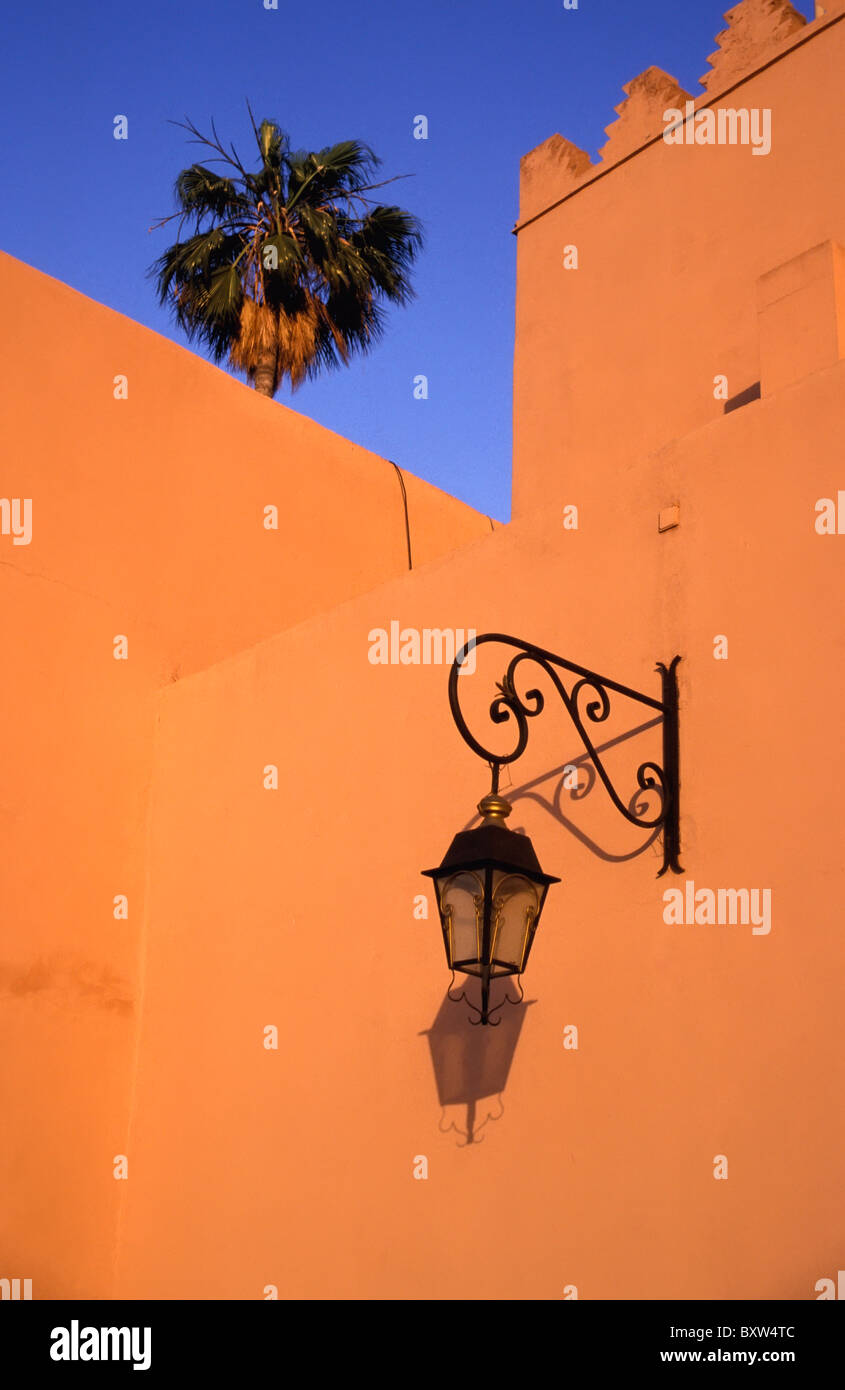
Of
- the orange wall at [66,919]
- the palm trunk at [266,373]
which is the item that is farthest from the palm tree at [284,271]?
the orange wall at [66,919]

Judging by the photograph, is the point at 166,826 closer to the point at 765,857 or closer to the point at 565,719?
the point at 565,719

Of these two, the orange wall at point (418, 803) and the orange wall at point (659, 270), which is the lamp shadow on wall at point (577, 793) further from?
the orange wall at point (659, 270)

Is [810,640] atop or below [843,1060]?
atop

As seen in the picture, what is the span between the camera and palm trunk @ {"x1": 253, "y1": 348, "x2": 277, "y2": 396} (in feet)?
39.8

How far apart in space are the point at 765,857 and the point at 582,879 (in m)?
0.84

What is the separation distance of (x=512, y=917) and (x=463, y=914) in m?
0.16

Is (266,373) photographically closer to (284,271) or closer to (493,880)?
(284,271)

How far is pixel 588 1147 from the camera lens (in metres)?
4.79

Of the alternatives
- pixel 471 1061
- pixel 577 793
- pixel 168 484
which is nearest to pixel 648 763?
pixel 577 793

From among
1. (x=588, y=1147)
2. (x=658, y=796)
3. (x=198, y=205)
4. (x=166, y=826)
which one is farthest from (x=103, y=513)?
(x=198, y=205)

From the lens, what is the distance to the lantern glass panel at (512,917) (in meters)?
4.44

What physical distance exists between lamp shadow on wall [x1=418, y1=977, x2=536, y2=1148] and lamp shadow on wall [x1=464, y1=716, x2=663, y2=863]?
2.11 feet

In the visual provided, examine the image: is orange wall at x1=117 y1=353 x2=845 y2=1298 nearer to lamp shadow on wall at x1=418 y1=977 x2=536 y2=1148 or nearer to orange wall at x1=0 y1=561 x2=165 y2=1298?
lamp shadow on wall at x1=418 y1=977 x2=536 y2=1148

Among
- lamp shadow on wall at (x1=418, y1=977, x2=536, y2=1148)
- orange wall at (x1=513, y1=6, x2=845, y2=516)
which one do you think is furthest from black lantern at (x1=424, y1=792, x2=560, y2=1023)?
orange wall at (x1=513, y1=6, x2=845, y2=516)
